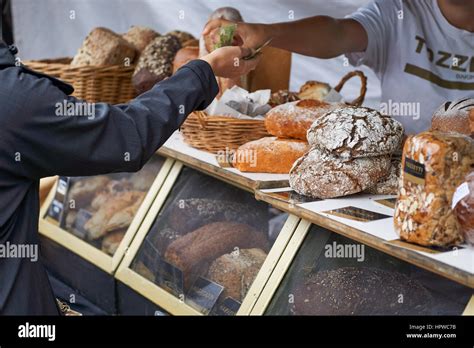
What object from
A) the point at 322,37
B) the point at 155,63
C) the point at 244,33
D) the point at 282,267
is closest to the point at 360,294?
the point at 282,267

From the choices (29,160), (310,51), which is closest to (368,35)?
(310,51)

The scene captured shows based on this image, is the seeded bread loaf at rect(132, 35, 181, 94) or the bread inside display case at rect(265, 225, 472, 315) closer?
the bread inside display case at rect(265, 225, 472, 315)

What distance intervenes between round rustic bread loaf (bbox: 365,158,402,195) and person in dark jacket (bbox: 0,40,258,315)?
28.1 inches

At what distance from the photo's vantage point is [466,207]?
6.17ft

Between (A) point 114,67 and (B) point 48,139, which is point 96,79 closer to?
(A) point 114,67

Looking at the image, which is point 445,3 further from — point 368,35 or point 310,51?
point 310,51

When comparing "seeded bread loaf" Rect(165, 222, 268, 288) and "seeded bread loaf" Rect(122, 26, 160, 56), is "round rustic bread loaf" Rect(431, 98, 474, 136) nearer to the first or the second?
"seeded bread loaf" Rect(165, 222, 268, 288)

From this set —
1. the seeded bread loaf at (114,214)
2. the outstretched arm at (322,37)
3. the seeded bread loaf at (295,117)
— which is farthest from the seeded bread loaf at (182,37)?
the seeded bread loaf at (295,117)

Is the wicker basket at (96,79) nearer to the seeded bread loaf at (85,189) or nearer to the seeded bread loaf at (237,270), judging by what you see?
the seeded bread loaf at (85,189)

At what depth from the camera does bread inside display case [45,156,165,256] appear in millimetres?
3381

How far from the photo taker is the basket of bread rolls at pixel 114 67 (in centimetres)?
358

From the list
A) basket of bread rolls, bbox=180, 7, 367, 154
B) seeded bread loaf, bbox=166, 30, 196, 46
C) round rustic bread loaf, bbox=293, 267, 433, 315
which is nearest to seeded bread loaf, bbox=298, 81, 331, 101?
basket of bread rolls, bbox=180, 7, 367, 154

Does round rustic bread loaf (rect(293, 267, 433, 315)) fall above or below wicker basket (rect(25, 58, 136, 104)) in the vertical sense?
below
